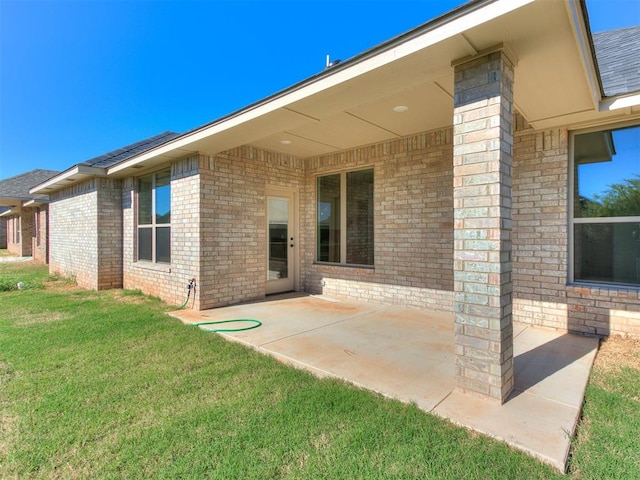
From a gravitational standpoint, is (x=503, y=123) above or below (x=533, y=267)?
above

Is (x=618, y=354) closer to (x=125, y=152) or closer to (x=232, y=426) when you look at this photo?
(x=232, y=426)

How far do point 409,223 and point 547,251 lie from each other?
2051 mm

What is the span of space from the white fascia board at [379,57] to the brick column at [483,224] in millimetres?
397

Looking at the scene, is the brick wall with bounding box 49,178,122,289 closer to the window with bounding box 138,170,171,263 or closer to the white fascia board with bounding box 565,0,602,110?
the window with bounding box 138,170,171,263

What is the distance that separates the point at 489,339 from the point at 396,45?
247cm

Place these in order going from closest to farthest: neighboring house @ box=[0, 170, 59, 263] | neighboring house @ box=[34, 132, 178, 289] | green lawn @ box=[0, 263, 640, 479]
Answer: green lawn @ box=[0, 263, 640, 479]
neighboring house @ box=[34, 132, 178, 289]
neighboring house @ box=[0, 170, 59, 263]

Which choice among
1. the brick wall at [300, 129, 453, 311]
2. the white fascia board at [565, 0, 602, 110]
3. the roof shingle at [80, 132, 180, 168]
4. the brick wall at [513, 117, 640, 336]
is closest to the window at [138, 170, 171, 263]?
the roof shingle at [80, 132, 180, 168]

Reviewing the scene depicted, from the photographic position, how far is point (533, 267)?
4.46 meters

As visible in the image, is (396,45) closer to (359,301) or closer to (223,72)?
(359,301)

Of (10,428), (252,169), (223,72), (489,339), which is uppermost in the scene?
(223,72)

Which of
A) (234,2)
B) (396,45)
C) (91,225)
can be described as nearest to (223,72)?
(234,2)

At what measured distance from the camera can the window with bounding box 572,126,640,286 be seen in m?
3.97

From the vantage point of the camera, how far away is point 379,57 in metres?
2.70

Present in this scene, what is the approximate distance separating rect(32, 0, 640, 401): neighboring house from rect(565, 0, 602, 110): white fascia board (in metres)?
0.02
